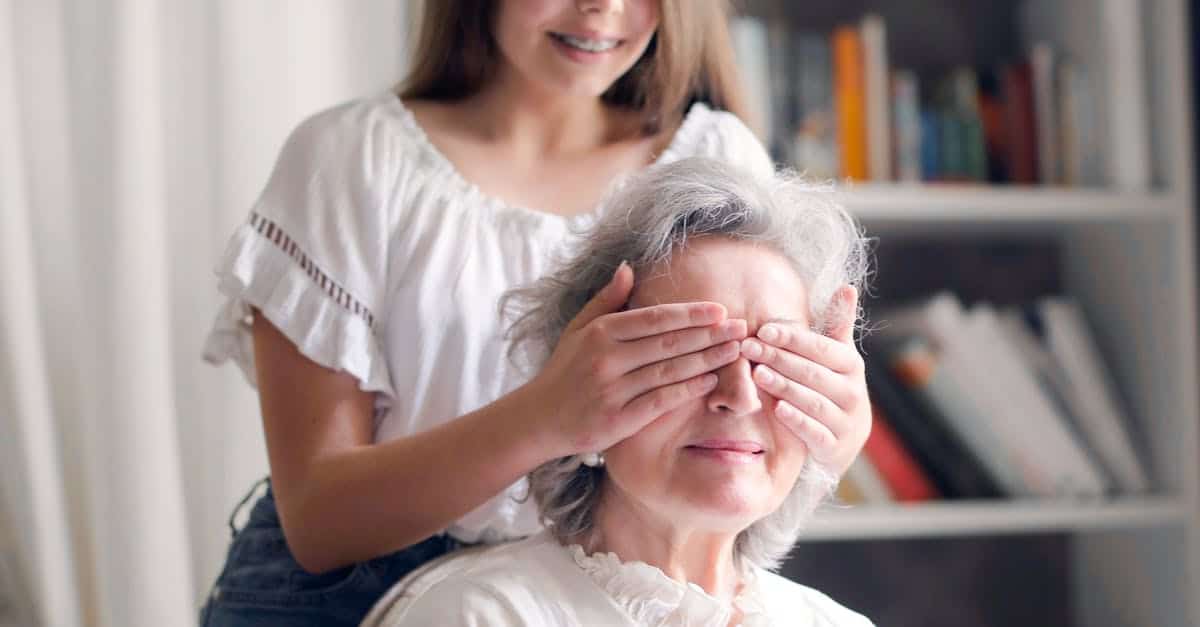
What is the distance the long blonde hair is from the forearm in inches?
18.4

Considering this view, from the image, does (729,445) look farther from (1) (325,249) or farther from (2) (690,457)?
(1) (325,249)

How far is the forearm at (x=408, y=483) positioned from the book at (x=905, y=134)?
3.75 feet

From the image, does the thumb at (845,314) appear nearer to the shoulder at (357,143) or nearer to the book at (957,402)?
the shoulder at (357,143)

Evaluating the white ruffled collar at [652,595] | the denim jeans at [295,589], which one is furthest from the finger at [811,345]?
the denim jeans at [295,589]

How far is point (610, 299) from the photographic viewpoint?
3.22 ft

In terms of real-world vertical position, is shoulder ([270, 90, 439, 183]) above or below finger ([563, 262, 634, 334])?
above

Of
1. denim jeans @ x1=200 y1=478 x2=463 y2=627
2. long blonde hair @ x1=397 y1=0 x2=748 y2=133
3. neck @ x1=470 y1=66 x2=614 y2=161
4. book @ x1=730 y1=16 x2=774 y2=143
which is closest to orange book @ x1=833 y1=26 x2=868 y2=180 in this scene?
book @ x1=730 y1=16 x2=774 y2=143

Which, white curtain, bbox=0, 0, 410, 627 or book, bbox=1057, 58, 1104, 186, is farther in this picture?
book, bbox=1057, 58, 1104, 186

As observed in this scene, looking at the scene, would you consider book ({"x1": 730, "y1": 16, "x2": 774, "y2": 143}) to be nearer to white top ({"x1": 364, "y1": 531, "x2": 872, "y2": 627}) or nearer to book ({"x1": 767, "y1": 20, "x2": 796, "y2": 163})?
book ({"x1": 767, "y1": 20, "x2": 796, "y2": 163})

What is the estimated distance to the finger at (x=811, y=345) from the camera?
956 mm

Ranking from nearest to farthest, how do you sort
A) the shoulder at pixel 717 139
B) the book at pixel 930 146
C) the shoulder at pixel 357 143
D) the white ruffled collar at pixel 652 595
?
the white ruffled collar at pixel 652 595 → the shoulder at pixel 357 143 → the shoulder at pixel 717 139 → the book at pixel 930 146

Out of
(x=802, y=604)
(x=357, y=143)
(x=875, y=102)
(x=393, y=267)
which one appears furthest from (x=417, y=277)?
(x=875, y=102)

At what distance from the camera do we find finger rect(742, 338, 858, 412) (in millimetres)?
Answer: 950

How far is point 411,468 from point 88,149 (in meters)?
0.79
